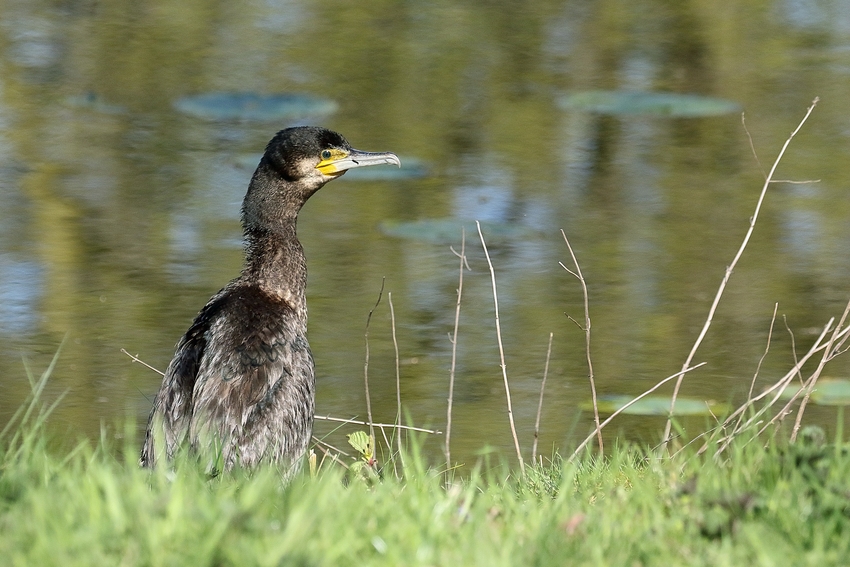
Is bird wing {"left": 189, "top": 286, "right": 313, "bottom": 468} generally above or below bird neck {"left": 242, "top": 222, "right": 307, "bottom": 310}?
below

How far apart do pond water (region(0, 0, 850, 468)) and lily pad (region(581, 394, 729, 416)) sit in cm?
9

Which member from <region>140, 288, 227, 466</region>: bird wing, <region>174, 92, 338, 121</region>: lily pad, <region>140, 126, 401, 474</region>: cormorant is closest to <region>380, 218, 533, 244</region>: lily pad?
<region>174, 92, 338, 121</region>: lily pad

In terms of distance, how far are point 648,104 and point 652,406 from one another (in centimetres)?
534

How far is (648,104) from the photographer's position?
10.9 metres

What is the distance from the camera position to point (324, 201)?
9.04m

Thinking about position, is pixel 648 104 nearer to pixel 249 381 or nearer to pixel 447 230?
pixel 447 230

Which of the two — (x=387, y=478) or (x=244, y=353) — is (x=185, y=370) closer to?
(x=244, y=353)

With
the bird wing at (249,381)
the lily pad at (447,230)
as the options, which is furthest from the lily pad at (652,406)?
the lily pad at (447,230)

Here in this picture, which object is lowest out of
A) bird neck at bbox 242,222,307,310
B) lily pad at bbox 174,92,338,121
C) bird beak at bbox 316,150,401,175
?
lily pad at bbox 174,92,338,121

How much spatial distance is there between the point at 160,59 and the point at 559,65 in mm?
3706

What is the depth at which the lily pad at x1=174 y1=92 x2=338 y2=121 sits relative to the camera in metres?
10.3

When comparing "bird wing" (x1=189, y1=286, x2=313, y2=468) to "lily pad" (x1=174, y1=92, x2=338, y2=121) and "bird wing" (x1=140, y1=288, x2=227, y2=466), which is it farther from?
"lily pad" (x1=174, y1=92, x2=338, y2=121)

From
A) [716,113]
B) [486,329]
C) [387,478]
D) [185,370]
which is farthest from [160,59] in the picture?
[387,478]

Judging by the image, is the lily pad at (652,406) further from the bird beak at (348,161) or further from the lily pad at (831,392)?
the bird beak at (348,161)
